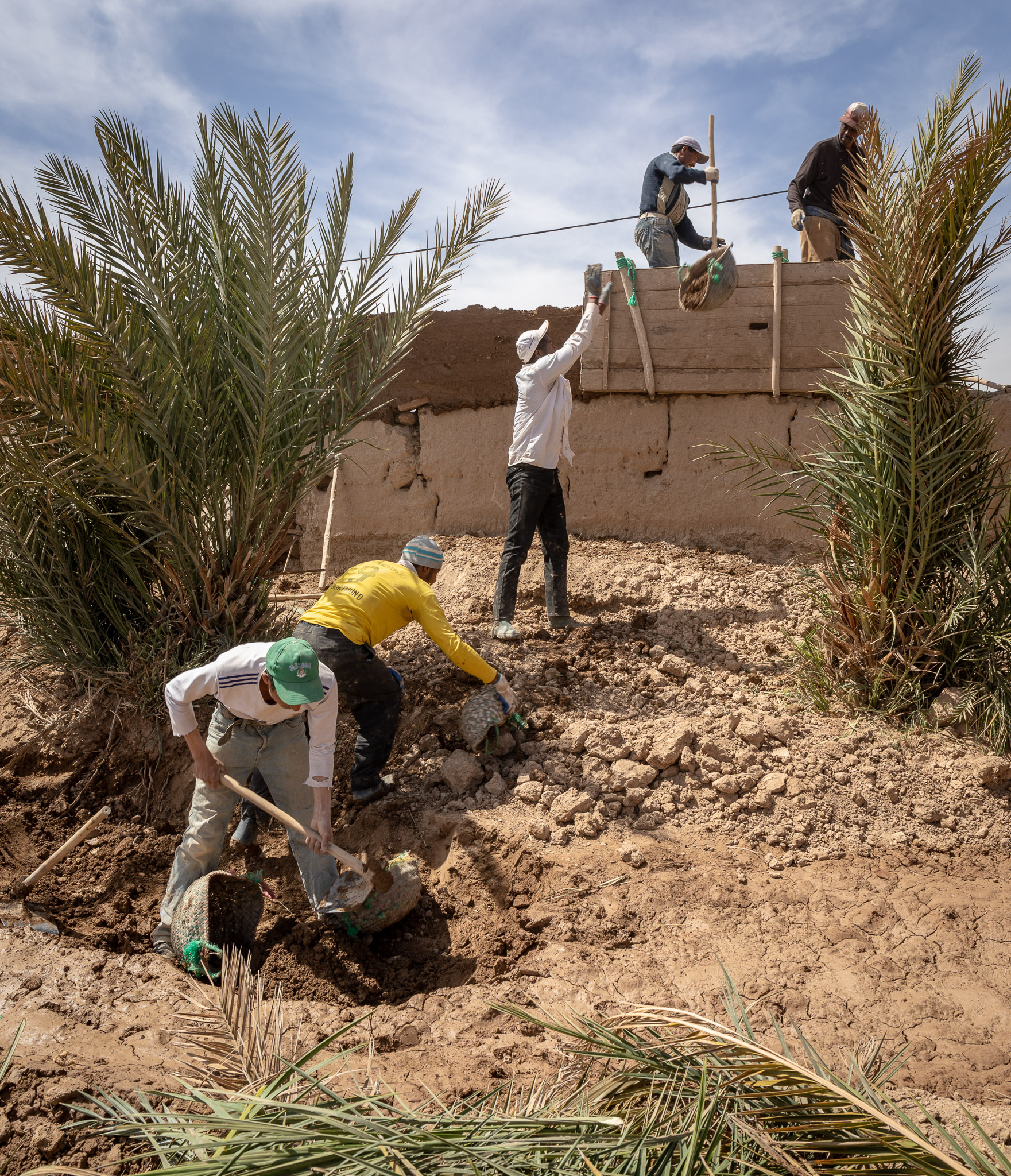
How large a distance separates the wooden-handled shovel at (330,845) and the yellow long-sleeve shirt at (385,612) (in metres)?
0.96

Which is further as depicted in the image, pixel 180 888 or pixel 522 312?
pixel 522 312

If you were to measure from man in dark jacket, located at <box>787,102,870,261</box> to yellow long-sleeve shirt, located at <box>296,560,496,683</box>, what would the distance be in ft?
14.0

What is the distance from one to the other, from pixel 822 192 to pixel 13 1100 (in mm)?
7051

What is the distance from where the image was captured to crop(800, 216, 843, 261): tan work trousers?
20.9ft

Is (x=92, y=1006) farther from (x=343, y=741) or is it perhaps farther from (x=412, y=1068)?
(x=343, y=741)

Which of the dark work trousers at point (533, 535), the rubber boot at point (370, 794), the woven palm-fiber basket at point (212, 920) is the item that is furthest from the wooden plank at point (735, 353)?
the woven palm-fiber basket at point (212, 920)

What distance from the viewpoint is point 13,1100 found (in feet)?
7.57

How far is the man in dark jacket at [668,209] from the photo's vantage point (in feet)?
20.7

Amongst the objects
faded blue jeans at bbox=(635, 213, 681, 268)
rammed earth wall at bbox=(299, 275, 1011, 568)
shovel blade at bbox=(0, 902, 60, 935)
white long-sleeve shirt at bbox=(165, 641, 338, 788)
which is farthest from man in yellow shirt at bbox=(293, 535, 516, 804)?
faded blue jeans at bbox=(635, 213, 681, 268)

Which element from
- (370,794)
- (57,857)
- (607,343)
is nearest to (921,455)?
(607,343)

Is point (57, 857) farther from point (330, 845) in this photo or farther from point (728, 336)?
point (728, 336)

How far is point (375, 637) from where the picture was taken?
14.6ft

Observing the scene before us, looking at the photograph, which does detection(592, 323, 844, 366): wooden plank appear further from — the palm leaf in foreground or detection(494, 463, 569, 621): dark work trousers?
the palm leaf in foreground

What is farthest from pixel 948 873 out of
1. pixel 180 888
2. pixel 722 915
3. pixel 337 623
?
pixel 180 888
